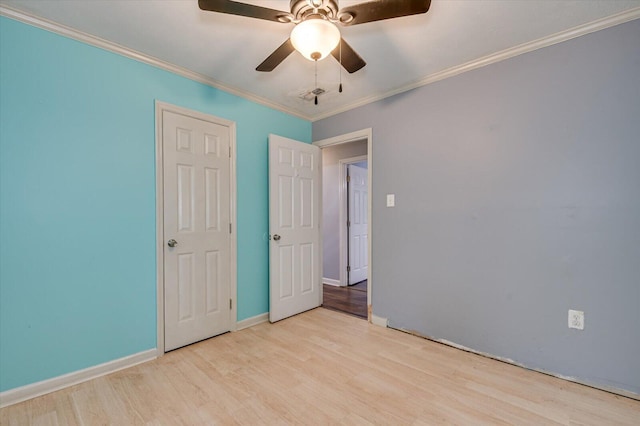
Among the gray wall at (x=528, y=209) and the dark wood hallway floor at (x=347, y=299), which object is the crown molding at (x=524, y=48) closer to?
the gray wall at (x=528, y=209)

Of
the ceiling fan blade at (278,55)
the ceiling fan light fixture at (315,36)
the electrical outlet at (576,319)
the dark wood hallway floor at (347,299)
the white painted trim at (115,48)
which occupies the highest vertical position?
the white painted trim at (115,48)

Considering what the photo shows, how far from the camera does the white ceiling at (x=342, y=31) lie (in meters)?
1.71

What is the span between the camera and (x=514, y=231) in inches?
85.3

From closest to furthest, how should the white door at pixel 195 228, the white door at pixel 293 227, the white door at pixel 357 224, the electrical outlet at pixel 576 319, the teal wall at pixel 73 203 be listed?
1. the teal wall at pixel 73 203
2. the electrical outlet at pixel 576 319
3. the white door at pixel 195 228
4. the white door at pixel 293 227
5. the white door at pixel 357 224

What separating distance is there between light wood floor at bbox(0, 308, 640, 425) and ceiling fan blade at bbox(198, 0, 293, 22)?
222cm

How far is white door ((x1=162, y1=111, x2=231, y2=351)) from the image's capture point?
7.66ft

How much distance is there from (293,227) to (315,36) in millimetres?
2126

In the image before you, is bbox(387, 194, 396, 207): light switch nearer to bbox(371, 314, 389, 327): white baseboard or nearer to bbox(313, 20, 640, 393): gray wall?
bbox(313, 20, 640, 393): gray wall

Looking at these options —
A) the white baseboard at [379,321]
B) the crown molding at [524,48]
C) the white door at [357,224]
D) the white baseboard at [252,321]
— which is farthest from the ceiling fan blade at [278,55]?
the white door at [357,224]

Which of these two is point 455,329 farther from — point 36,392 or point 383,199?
point 36,392

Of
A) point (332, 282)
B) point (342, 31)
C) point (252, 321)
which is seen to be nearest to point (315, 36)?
point (342, 31)

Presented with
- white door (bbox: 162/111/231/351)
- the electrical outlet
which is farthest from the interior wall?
the electrical outlet

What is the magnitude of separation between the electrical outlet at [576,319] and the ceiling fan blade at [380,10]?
2219 mm

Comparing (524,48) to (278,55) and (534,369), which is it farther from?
(534,369)
